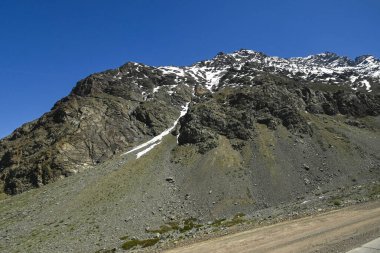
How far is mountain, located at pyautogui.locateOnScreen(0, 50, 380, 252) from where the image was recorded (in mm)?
78312

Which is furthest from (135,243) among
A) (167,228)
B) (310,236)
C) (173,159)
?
(173,159)

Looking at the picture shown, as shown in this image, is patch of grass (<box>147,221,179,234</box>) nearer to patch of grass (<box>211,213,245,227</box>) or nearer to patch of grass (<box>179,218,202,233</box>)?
patch of grass (<box>179,218,202,233</box>)

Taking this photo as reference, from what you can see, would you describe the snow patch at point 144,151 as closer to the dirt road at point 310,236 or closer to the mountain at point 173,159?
the mountain at point 173,159

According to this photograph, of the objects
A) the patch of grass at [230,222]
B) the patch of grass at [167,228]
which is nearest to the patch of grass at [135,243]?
the patch of grass at [167,228]

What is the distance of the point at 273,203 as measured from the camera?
8375 cm

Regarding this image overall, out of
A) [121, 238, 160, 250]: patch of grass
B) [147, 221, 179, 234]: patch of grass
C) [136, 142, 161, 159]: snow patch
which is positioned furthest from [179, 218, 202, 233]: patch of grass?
[136, 142, 161, 159]: snow patch

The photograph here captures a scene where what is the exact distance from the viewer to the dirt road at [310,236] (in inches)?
1124

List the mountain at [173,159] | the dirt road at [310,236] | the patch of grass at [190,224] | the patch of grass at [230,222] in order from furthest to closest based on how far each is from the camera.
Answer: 1. the mountain at [173,159]
2. the patch of grass at [190,224]
3. the patch of grass at [230,222]
4. the dirt road at [310,236]

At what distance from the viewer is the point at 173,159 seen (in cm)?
10388

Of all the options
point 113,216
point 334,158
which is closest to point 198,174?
point 113,216

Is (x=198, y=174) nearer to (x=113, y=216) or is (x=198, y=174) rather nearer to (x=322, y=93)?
(x=113, y=216)

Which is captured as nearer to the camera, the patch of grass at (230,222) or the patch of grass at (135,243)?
the patch of grass at (135,243)

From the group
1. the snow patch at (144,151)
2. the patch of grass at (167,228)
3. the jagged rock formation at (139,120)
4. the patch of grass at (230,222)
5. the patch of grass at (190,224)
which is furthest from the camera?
the jagged rock formation at (139,120)

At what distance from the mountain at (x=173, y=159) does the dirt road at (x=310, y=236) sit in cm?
2802
